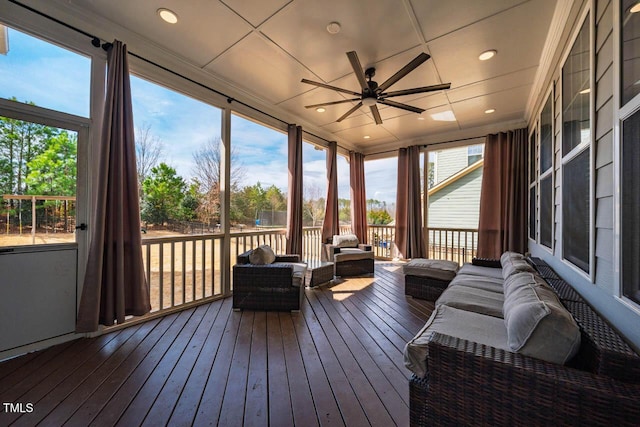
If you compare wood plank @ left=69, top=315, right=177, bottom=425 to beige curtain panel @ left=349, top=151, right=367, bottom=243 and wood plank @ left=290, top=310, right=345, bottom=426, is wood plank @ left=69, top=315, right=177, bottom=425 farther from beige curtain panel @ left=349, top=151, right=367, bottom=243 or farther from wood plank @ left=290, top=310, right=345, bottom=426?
beige curtain panel @ left=349, top=151, right=367, bottom=243

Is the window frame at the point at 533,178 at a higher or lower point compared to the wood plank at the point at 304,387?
higher

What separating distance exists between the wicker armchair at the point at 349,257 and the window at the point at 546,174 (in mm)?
2479

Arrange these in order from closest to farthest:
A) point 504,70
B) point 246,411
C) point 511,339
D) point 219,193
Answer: point 511,339
point 246,411
point 504,70
point 219,193

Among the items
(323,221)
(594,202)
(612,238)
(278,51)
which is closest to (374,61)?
(278,51)

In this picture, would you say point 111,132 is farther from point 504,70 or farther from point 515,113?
point 515,113

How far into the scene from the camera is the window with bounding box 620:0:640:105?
1093 mm

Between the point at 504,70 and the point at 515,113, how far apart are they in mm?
1620

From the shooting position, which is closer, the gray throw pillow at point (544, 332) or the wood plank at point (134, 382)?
the gray throw pillow at point (544, 332)

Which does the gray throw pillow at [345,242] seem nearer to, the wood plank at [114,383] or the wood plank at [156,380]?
the wood plank at [156,380]

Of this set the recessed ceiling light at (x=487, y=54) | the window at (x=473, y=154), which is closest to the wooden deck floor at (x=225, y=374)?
the recessed ceiling light at (x=487, y=54)

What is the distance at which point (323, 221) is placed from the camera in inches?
213

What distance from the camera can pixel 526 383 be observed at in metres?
1.02

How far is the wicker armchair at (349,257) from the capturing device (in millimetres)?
4477

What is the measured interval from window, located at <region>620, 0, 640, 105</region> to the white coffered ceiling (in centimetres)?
121
